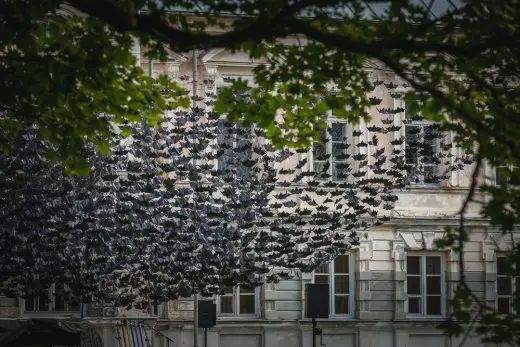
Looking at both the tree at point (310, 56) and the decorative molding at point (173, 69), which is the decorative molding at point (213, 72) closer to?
the decorative molding at point (173, 69)

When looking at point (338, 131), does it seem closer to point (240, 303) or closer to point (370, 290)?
point (370, 290)

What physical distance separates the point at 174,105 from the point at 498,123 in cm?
490

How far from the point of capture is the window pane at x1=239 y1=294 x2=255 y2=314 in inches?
1179

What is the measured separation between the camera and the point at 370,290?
30.1m

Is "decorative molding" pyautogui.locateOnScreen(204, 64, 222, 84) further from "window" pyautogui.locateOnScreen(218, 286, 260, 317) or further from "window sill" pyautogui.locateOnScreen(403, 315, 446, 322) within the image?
"window sill" pyautogui.locateOnScreen(403, 315, 446, 322)

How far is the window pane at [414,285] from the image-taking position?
101 ft

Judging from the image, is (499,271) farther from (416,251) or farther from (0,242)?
(0,242)

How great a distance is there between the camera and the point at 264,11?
1016cm

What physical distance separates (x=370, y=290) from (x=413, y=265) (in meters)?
1.43

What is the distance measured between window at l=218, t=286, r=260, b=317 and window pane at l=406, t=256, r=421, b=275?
12.6ft

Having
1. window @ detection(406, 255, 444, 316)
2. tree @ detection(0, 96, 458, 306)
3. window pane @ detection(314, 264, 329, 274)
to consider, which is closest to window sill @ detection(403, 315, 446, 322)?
window @ detection(406, 255, 444, 316)

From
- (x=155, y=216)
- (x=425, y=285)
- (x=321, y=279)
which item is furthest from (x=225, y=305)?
(x=155, y=216)

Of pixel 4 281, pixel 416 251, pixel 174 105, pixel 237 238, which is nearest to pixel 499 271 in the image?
pixel 416 251

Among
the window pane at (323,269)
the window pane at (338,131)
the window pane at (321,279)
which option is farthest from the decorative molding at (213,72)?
the window pane at (321,279)
